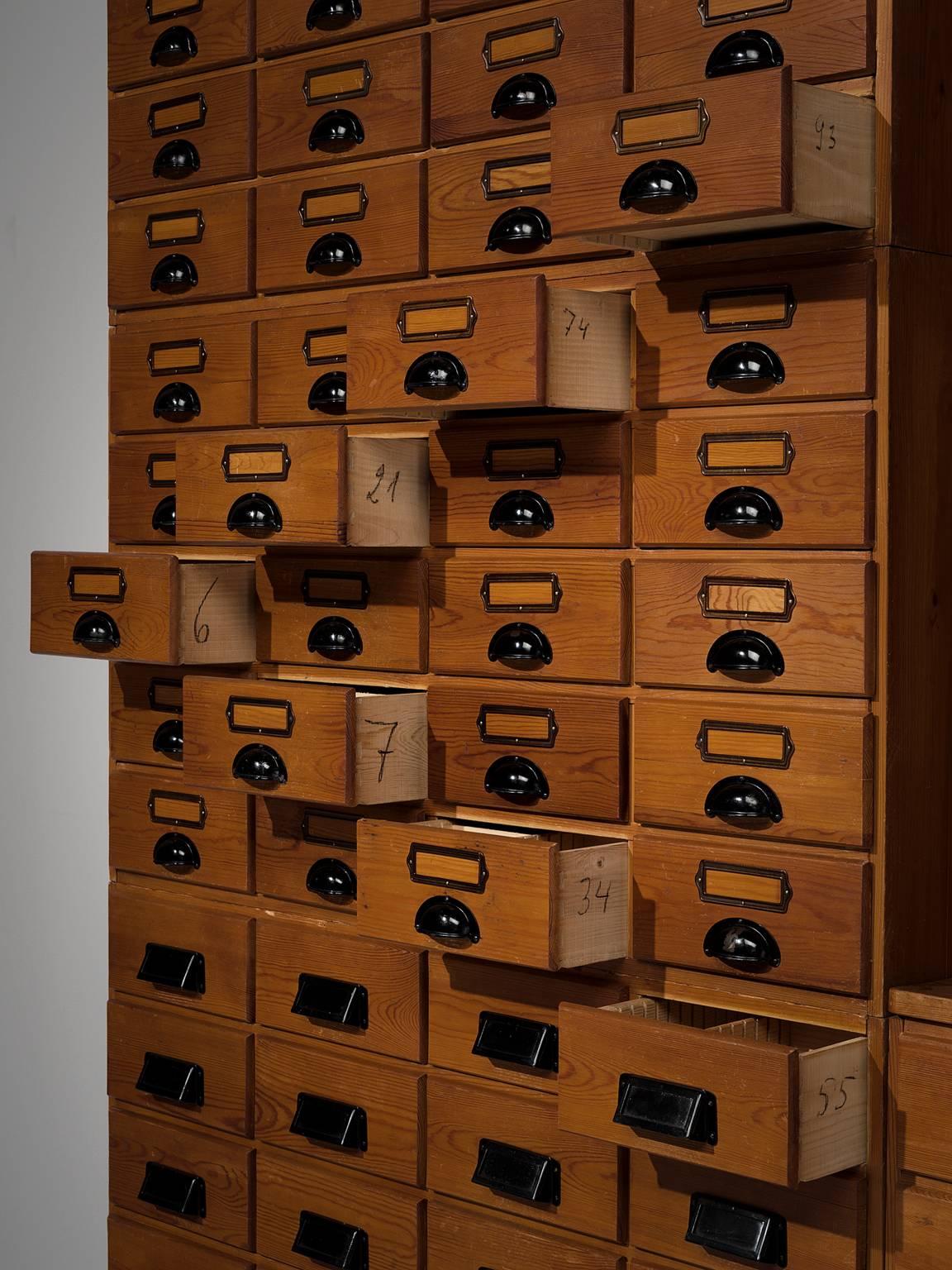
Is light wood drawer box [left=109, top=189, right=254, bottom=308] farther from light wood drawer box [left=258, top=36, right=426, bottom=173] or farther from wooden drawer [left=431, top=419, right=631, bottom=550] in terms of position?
wooden drawer [left=431, top=419, right=631, bottom=550]

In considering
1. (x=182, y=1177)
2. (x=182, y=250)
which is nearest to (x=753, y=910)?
(x=182, y=1177)

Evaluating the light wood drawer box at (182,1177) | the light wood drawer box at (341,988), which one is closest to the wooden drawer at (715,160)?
the light wood drawer box at (341,988)

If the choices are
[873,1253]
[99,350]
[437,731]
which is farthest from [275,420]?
[873,1253]

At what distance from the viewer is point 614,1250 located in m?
2.97

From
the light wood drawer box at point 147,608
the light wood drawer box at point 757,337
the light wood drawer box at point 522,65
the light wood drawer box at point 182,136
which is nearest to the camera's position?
the light wood drawer box at point 757,337

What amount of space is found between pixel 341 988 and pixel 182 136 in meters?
1.63

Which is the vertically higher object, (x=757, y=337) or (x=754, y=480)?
(x=757, y=337)

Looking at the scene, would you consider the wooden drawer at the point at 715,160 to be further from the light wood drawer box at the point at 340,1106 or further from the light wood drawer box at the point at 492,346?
the light wood drawer box at the point at 340,1106

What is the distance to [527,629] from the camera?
9.98 feet

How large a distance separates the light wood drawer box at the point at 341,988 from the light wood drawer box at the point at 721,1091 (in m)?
0.56

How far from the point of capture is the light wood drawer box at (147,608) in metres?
3.34

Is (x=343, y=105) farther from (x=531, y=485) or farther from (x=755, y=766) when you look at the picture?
(x=755, y=766)

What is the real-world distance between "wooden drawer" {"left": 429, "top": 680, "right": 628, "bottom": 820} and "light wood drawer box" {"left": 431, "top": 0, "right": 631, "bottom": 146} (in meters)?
0.91

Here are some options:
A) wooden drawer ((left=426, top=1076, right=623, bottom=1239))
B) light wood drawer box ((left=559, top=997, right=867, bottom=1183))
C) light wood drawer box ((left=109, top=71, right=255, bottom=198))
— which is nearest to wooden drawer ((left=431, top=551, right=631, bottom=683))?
light wood drawer box ((left=559, top=997, right=867, bottom=1183))
